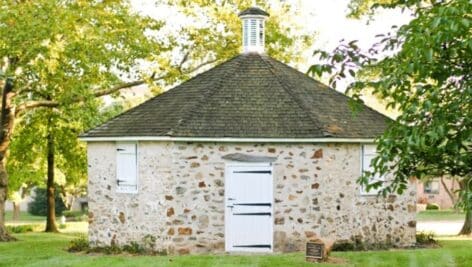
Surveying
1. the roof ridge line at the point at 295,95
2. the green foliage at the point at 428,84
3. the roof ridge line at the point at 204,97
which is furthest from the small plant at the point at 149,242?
the green foliage at the point at 428,84

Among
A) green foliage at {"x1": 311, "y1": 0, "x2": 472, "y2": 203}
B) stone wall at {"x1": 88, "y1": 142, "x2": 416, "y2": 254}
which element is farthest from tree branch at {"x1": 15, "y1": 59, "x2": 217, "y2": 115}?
green foliage at {"x1": 311, "y1": 0, "x2": 472, "y2": 203}

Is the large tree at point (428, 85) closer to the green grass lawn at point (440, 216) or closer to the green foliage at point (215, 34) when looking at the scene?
the green foliage at point (215, 34)

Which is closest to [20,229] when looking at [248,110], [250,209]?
[248,110]

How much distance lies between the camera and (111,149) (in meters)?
19.7

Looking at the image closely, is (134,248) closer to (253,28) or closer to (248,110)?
(248,110)

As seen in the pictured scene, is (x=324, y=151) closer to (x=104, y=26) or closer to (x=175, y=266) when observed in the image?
(x=175, y=266)

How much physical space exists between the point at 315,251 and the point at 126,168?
5561 mm

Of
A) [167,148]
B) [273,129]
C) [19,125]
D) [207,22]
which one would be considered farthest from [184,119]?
[19,125]

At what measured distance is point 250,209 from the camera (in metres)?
18.5

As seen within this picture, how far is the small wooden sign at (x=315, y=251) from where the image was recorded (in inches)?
623

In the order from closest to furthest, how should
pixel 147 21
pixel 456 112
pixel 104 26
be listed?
pixel 456 112
pixel 104 26
pixel 147 21

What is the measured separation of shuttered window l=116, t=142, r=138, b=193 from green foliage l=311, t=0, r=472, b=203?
8.98 meters

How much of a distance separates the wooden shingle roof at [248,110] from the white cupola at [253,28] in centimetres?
44

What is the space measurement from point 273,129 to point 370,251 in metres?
3.65
